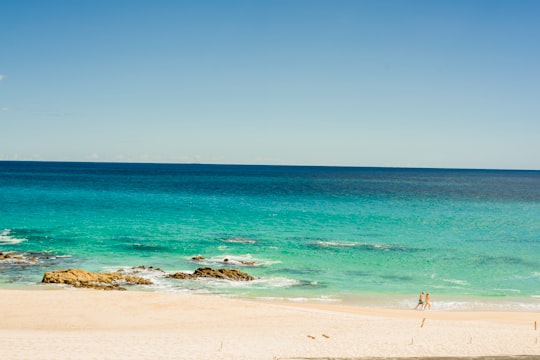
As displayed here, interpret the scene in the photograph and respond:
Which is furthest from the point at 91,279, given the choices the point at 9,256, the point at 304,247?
the point at 304,247

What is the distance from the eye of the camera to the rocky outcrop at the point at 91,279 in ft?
95.6

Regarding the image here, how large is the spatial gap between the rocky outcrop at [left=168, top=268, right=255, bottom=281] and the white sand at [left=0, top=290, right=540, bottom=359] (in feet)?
16.9

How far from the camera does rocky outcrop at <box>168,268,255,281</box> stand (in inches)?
1250

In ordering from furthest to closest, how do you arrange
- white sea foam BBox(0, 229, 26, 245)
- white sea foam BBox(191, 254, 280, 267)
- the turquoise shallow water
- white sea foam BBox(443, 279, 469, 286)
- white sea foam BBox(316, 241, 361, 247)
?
white sea foam BBox(316, 241, 361, 247) → white sea foam BBox(0, 229, 26, 245) → white sea foam BBox(191, 254, 280, 267) → white sea foam BBox(443, 279, 469, 286) → the turquoise shallow water

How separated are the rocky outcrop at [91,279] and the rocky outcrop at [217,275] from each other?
93.7 inches

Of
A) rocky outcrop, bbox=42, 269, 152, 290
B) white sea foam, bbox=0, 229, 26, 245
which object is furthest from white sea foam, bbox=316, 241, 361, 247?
white sea foam, bbox=0, 229, 26, 245

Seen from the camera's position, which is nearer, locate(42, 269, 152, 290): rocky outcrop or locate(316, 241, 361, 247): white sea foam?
locate(42, 269, 152, 290): rocky outcrop

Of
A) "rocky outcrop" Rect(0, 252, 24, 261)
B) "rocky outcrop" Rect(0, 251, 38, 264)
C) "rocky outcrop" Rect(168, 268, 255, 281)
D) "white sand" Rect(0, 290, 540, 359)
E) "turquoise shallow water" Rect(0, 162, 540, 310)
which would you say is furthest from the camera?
"rocky outcrop" Rect(0, 252, 24, 261)

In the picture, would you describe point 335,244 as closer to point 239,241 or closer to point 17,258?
point 239,241

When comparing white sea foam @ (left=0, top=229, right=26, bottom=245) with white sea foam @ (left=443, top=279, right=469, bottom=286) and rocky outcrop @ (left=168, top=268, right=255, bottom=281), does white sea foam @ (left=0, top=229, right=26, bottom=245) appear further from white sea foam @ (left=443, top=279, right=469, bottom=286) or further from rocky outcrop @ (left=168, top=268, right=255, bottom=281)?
white sea foam @ (left=443, top=279, right=469, bottom=286)

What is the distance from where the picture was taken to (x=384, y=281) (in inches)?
1288

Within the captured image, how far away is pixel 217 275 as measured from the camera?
105 ft

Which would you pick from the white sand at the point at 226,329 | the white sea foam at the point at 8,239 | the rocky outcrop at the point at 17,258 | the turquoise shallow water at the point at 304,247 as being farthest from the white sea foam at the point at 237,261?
the white sea foam at the point at 8,239

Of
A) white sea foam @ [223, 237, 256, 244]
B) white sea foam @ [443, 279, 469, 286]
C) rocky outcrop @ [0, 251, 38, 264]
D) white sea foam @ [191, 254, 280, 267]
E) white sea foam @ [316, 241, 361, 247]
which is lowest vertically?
rocky outcrop @ [0, 251, 38, 264]
